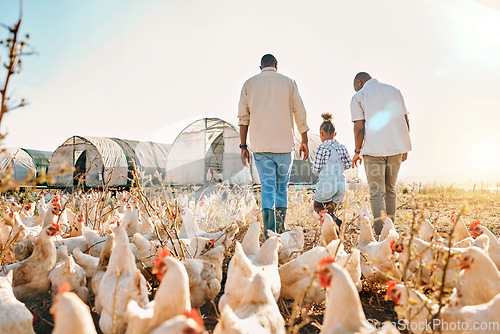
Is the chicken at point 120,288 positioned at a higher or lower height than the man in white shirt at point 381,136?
lower

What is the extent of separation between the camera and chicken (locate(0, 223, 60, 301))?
95.4 inches

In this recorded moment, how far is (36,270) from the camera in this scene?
8.16ft

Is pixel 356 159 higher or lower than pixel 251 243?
higher

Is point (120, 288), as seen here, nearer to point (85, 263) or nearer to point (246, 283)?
point (246, 283)

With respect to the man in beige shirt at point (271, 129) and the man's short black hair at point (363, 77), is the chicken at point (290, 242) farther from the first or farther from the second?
the man's short black hair at point (363, 77)

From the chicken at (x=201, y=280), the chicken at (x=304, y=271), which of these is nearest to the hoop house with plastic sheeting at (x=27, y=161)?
the chicken at (x=201, y=280)

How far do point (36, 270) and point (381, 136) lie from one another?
13.0ft

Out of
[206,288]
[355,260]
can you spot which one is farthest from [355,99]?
[206,288]

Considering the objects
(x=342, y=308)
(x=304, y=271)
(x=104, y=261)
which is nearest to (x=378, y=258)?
(x=304, y=271)

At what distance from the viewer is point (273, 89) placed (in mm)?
4152

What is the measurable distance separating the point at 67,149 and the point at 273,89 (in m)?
14.4

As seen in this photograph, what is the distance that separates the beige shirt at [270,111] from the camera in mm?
4137

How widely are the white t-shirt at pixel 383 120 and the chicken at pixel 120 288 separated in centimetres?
335

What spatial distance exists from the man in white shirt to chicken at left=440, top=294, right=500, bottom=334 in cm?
284
